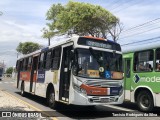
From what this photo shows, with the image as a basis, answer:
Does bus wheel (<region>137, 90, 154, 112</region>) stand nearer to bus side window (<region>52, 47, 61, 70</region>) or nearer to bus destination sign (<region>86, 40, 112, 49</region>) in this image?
bus destination sign (<region>86, 40, 112, 49</region>)

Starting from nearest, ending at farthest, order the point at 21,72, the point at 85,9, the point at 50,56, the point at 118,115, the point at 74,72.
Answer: the point at 74,72, the point at 118,115, the point at 50,56, the point at 21,72, the point at 85,9

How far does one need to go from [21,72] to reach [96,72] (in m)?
11.2

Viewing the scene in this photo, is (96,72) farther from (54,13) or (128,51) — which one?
(54,13)

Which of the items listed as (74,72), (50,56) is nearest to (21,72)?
(50,56)

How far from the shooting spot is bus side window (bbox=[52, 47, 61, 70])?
14283 mm

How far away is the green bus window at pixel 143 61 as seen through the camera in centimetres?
1406

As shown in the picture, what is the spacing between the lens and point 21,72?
22562mm

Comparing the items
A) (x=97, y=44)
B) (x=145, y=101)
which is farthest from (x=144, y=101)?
(x=97, y=44)

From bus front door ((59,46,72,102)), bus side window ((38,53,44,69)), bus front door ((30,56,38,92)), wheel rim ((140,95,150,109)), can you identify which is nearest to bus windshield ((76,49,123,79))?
bus front door ((59,46,72,102))

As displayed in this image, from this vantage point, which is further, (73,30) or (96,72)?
(73,30)

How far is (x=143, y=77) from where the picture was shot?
566 inches

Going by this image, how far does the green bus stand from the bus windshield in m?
1.55

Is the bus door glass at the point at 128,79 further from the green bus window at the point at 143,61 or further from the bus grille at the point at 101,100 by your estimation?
the bus grille at the point at 101,100

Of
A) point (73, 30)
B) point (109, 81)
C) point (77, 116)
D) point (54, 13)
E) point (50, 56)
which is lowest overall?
point (77, 116)
